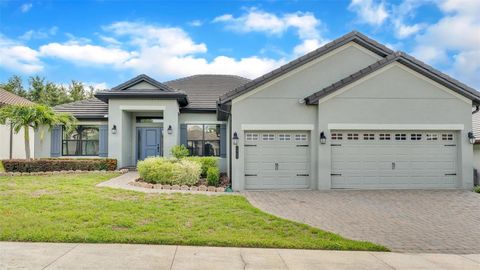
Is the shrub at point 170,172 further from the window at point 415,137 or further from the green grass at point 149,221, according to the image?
the window at point 415,137

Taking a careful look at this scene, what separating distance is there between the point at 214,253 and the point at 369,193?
302 inches

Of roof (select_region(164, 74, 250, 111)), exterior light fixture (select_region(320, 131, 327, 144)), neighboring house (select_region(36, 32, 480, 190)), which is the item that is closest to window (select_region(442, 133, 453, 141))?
neighboring house (select_region(36, 32, 480, 190))

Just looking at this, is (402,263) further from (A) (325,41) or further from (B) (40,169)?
(B) (40,169)

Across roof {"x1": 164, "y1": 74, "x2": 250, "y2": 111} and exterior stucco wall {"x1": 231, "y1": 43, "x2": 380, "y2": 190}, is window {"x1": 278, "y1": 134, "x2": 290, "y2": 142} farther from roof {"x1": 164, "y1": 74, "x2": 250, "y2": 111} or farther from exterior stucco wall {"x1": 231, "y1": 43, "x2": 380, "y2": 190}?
roof {"x1": 164, "y1": 74, "x2": 250, "y2": 111}

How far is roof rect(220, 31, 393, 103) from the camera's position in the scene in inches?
454

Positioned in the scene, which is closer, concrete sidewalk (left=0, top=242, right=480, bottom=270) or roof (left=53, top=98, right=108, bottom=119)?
concrete sidewalk (left=0, top=242, right=480, bottom=270)

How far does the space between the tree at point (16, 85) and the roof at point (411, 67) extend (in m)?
39.1

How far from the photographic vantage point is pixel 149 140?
57.9 feet

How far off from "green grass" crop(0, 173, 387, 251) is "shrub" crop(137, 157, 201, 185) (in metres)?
1.94

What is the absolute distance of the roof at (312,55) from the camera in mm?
11531

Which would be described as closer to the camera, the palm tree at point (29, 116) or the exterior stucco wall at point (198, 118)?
the palm tree at point (29, 116)

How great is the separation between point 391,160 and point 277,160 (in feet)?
14.1

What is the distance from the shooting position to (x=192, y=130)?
17031mm

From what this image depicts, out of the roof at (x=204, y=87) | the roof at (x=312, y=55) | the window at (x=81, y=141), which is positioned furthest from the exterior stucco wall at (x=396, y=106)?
the window at (x=81, y=141)
